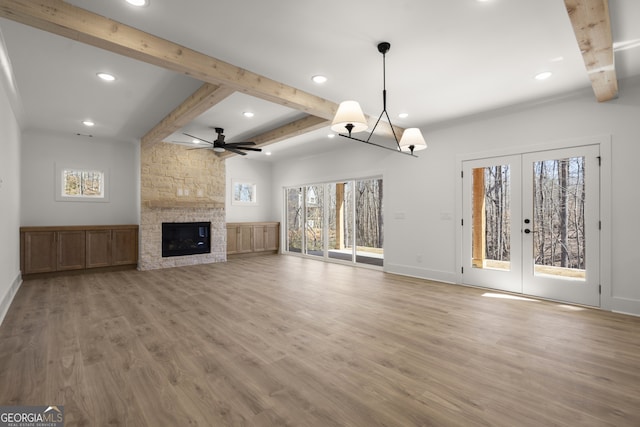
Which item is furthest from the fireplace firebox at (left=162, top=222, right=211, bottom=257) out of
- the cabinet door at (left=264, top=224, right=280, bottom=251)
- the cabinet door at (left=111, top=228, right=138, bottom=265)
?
the cabinet door at (left=264, top=224, right=280, bottom=251)

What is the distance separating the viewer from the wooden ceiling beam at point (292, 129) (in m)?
4.90

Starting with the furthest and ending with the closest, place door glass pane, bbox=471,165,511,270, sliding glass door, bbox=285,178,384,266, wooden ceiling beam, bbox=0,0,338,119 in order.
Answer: sliding glass door, bbox=285,178,384,266 → door glass pane, bbox=471,165,511,270 → wooden ceiling beam, bbox=0,0,338,119

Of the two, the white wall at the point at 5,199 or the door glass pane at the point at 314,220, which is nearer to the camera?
the white wall at the point at 5,199

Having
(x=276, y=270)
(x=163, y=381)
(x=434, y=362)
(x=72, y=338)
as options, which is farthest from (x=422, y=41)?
(x=276, y=270)

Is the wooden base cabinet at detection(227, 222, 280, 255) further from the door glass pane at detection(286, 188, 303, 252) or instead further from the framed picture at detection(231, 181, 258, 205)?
the framed picture at detection(231, 181, 258, 205)

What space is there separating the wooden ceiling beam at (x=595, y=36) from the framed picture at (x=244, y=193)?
25.6ft

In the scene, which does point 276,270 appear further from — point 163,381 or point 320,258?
point 163,381

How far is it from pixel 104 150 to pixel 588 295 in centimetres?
928

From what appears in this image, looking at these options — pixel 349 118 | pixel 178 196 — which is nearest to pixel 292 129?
pixel 349 118

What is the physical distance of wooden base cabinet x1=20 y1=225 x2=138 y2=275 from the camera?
219 inches

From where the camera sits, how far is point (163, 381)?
2156 mm

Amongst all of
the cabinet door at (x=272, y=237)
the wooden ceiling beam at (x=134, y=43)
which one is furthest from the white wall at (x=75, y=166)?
the wooden ceiling beam at (x=134, y=43)

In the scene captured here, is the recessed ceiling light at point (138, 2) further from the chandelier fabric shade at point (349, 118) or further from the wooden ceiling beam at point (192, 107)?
the chandelier fabric shade at point (349, 118)

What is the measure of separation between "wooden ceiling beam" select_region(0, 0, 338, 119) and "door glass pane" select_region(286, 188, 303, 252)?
17.0 feet
